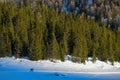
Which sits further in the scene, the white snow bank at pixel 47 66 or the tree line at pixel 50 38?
the tree line at pixel 50 38

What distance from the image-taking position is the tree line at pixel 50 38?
3777 inches

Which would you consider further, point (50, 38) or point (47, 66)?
point (50, 38)

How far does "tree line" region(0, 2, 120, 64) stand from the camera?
315 feet

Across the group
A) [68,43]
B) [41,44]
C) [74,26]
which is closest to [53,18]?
[74,26]

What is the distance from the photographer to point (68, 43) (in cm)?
11106

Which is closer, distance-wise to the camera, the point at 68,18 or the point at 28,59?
the point at 28,59

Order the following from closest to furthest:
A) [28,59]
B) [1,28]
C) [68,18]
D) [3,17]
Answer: [28,59]
[1,28]
[3,17]
[68,18]

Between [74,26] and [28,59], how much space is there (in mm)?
31660

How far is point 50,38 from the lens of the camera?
109 metres

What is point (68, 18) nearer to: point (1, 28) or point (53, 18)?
point (53, 18)

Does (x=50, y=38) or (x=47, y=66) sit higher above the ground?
Answer: (x=50, y=38)

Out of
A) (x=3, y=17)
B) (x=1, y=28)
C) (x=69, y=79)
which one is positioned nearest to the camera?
(x=69, y=79)

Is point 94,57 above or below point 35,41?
below

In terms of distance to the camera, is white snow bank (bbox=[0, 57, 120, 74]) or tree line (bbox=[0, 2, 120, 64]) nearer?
white snow bank (bbox=[0, 57, 120, 74])
